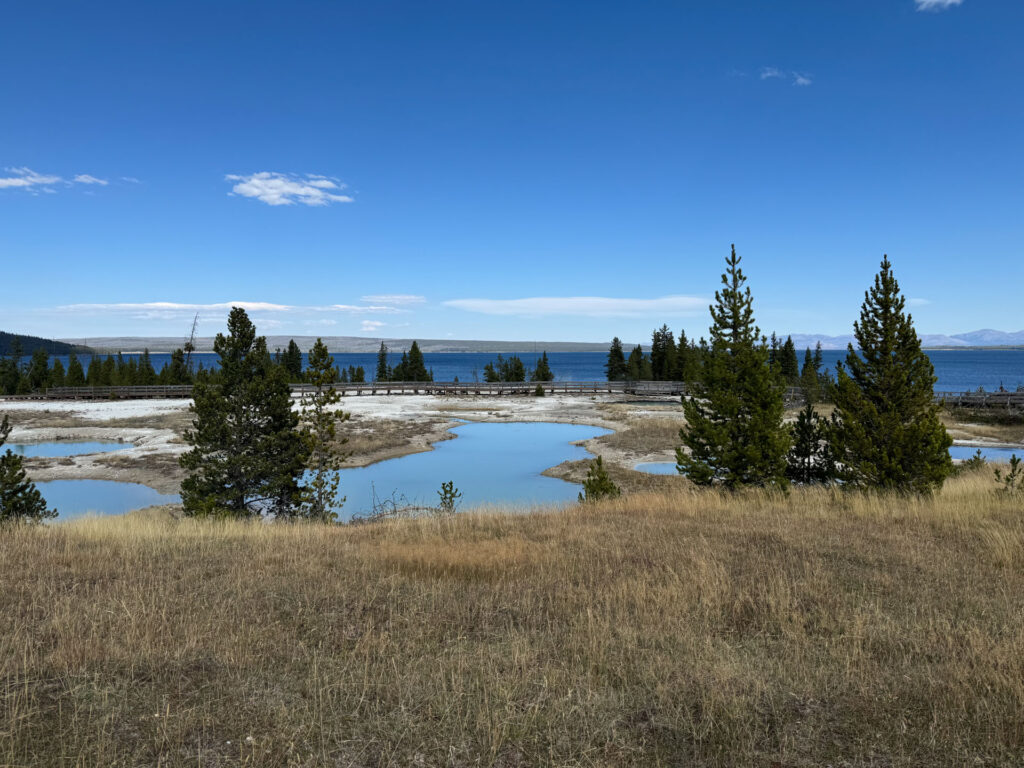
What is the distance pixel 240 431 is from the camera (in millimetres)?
17719

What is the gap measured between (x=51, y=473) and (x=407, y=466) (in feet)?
63.0

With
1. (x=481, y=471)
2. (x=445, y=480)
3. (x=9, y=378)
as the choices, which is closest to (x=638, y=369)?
(x=481, y=471)

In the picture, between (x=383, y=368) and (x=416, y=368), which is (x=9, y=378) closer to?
(x=383, y=368)

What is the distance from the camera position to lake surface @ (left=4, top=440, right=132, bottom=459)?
37.9 m

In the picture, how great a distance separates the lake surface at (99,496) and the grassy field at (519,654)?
61.5 feet

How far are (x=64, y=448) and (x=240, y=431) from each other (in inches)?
1287

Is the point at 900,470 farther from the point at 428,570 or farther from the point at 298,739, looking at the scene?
the point at 298,739

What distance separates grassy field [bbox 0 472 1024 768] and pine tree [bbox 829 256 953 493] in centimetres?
505

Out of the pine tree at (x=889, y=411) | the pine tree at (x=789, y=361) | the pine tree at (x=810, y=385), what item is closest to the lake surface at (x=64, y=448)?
the pine tree at (x=889, y=411)

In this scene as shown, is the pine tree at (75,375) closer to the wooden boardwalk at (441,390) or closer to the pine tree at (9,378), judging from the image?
the wooden boardwalk at (441,390)

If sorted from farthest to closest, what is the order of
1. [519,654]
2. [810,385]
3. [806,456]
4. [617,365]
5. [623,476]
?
1. [617,365]
2. [810,385]
3. [623,476]
4. [806,456]
5. [519,654]

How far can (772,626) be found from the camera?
5.81 metres

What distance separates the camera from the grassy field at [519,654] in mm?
3812

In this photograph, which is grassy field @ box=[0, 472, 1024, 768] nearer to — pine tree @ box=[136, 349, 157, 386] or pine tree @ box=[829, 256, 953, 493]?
pine tree @ box=[829, 256, 953, 493]
